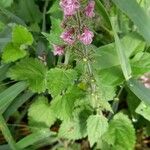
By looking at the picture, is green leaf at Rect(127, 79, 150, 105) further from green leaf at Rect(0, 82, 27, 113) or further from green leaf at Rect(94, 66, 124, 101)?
green leaf at Rect(0, 82, 27, 113)

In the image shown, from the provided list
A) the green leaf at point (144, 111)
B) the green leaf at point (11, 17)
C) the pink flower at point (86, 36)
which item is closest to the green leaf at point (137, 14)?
the pink flower at point (86, 36)

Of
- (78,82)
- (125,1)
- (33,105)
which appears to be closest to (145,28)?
(125,1)

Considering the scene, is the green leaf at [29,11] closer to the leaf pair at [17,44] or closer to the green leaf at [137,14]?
the leaf pair at [17,44]

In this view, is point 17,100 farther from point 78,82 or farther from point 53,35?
point 53,35

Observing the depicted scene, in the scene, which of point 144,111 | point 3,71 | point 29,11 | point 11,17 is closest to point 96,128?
point 144,111

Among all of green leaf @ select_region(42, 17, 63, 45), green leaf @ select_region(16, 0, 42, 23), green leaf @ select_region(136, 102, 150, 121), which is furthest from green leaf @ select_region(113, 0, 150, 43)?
green leaf @ select_region(16, 0, 42, 23)

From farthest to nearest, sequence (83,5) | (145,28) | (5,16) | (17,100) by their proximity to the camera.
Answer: (5,16) → (17,100) → (145,28) → (83,5)
